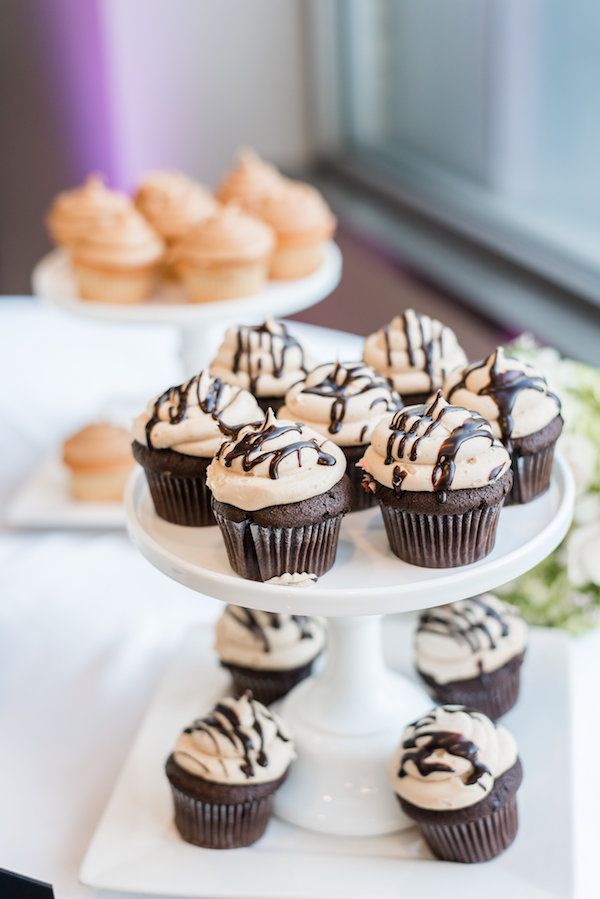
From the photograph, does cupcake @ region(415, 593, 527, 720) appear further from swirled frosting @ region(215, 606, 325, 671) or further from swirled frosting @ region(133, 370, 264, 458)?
swirled frosting @ region(133, 370, 264, 458)

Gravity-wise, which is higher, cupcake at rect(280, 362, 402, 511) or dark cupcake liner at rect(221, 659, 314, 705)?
cupcake at rect(280, 362, 402, 511)

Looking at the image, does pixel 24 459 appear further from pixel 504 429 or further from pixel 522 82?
pixel 522 82

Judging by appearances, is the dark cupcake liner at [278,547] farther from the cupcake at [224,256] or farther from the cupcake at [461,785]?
the cupcake at [224,256]

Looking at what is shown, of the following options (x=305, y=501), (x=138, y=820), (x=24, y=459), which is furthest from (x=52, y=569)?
(x=305, y=501)

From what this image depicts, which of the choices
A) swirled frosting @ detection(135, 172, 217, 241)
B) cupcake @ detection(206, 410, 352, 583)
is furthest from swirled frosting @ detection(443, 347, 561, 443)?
swirled frosting @ detection(135, 172, 217, 241)

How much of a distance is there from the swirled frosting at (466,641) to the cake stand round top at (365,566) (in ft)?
0.83

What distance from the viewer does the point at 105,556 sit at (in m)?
2.09

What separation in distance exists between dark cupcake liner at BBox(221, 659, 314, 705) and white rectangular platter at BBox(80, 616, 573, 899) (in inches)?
5.0

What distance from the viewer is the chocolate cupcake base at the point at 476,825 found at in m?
1.27

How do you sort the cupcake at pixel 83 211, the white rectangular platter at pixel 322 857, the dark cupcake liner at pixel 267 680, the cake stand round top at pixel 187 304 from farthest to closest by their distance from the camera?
the cupcake at pixel 83 211 < the cake stand round top at pixel 187 304 < the dark cupcake liner at pixel 267 680 < the white rectangular platter at pixel 322 857

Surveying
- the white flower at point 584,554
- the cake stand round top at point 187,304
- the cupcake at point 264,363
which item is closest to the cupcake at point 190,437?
the cupcake at point 264,363

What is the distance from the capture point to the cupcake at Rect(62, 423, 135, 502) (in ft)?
7.55

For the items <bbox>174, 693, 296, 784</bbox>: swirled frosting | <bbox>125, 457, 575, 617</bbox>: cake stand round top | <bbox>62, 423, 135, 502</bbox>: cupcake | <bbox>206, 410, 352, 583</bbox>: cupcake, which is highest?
<bbox>206, 410, 352, 583</bbox>: cupcake

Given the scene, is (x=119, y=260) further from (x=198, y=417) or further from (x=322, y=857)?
(x=322, y=857)
